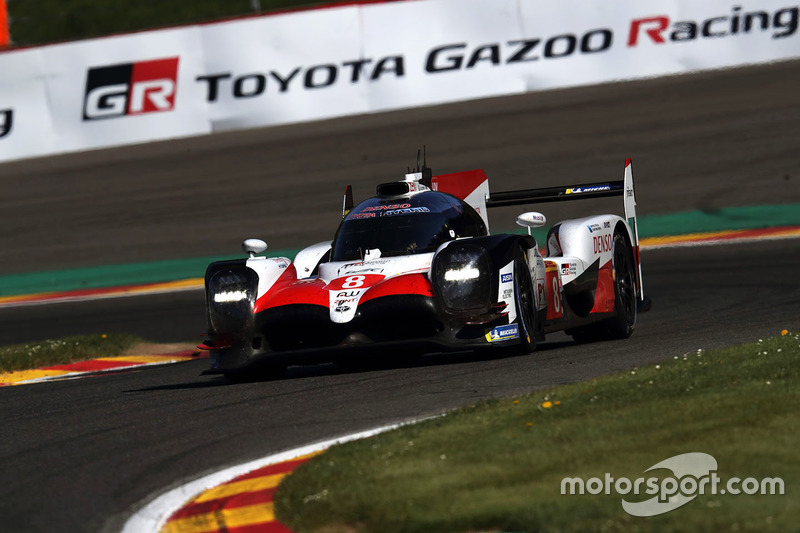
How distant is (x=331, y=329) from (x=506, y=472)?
373cm

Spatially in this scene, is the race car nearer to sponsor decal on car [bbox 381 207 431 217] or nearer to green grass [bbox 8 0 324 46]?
sponsor decal on car [bbox 381 207 431 217]

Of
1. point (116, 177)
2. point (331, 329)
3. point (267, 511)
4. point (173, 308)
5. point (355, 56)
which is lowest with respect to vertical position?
point (267, 511)

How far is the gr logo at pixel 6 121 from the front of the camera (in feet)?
73.0

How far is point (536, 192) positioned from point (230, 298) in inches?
124

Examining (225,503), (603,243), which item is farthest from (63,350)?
(225,503)

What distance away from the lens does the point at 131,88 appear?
21.9 metres

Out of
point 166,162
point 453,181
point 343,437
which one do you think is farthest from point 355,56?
point 343,437

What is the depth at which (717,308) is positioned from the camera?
447 inches

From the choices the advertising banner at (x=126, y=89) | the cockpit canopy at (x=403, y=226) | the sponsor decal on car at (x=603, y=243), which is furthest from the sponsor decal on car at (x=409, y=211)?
the advertising banner at (x=126, y=89)

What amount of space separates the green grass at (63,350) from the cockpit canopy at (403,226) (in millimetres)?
3656

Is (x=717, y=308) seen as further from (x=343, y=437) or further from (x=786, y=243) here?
(x=343, y=437)

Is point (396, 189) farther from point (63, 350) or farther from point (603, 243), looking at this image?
point (63, 350)

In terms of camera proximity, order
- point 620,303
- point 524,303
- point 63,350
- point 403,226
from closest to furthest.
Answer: point 524,303 < point 403,226 < point 620,303 < point 63,350
